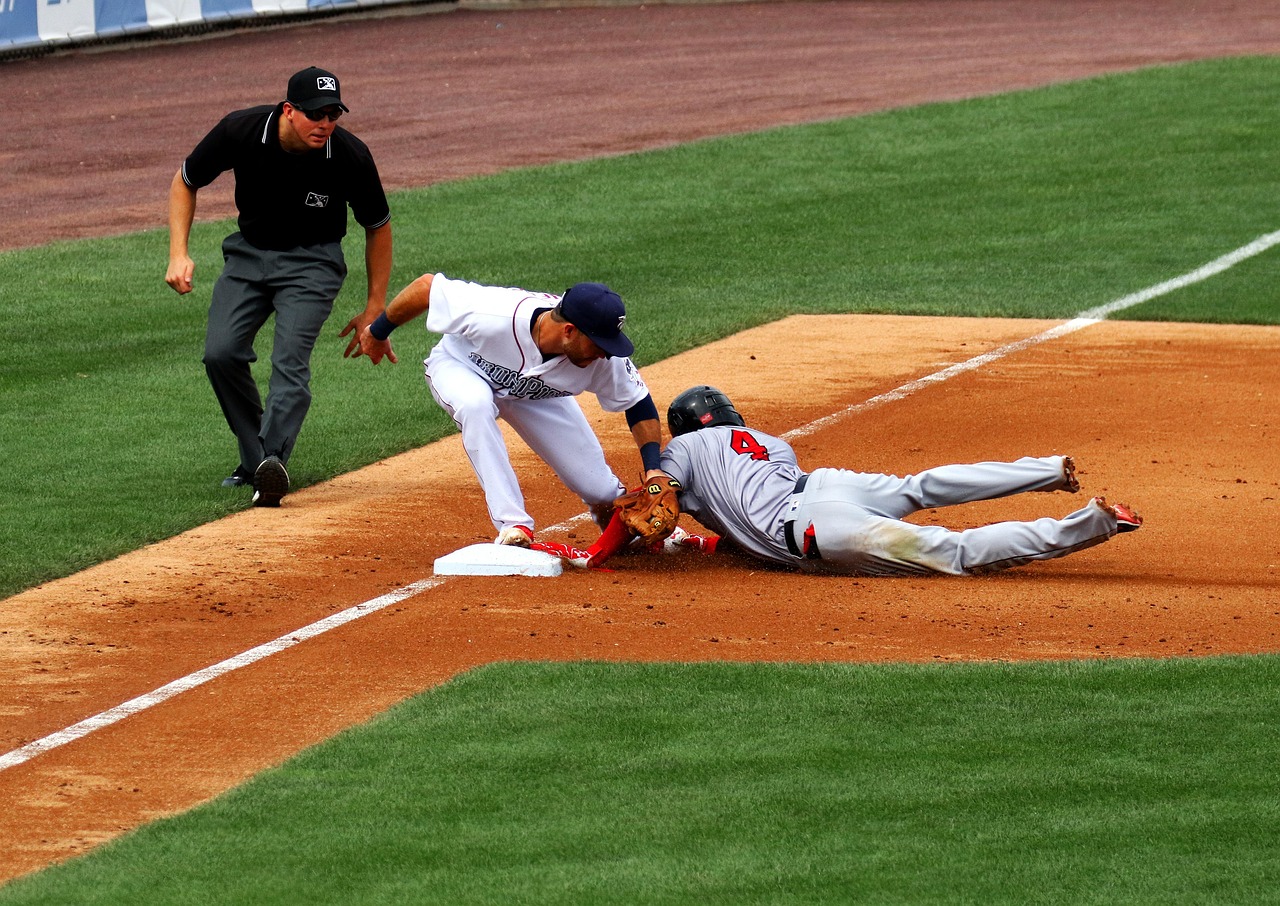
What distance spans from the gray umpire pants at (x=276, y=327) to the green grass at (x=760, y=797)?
2.97m

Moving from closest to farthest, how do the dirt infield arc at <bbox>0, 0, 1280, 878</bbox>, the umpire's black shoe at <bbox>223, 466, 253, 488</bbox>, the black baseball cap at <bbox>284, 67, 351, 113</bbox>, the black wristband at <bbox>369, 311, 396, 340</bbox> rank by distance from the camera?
the dirt infield arc at <bbox>0, 0, 1280, 878</bbox> < the black wristband at <bbox>369, 311, 396, 340</bbox> < the black baseball cap at <bbox>284, 67, 351, 113</bbox> < the umpire's black shoe at <bbox>223, 466, 253, 488</bbox>

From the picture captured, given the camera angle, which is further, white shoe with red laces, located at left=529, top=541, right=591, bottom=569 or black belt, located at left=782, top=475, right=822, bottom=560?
white shoe with red laces, located at left=529, top=541, right=591, bottom=569

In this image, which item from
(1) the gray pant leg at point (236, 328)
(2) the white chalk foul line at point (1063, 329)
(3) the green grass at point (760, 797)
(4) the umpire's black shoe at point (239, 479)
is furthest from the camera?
(2) the white chalk foul line at point (1063, 329)

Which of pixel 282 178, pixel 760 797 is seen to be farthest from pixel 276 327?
pixel 760 797

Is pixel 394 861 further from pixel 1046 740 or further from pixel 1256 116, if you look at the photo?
pixel 1256 116

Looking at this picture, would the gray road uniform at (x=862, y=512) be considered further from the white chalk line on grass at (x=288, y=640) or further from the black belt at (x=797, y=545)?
the white chalk line on grass at (x=288, y=640)

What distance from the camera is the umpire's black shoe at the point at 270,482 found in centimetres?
911

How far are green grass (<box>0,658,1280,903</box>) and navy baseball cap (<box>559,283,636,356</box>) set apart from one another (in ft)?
4.76

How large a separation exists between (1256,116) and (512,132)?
27.4 feet

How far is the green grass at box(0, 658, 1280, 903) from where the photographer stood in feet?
16.2

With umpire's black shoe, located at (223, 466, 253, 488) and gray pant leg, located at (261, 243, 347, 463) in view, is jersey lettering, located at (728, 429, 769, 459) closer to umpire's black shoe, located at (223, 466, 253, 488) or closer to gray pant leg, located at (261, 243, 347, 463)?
gray pant leg, located at (261, 243, 347, 463)

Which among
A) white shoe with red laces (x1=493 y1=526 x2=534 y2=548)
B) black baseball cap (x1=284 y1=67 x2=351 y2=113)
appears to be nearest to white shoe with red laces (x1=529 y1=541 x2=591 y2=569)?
white shoe with red laces (x1=493 y1=526 x2=534 y2=548)

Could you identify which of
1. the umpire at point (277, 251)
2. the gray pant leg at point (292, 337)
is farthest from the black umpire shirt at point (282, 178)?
the gray pant leg at point (292, 337)

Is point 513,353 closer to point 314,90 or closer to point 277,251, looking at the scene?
point 314,90
